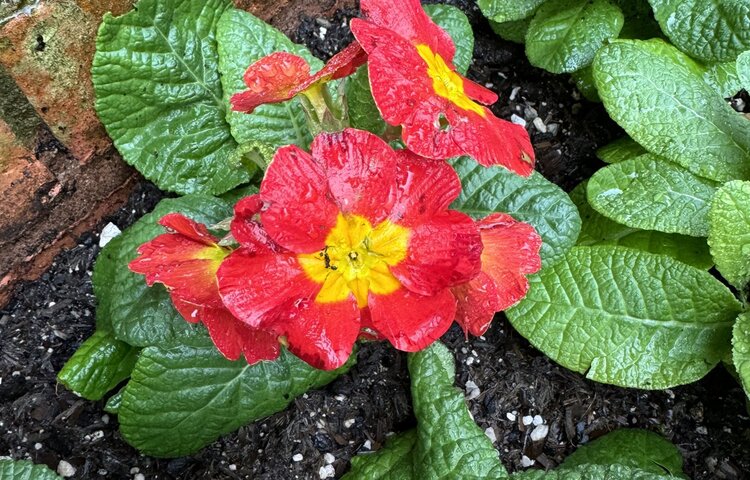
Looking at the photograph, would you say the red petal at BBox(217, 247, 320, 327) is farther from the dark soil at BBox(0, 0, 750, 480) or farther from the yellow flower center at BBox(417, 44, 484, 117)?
the dark soil at BBox(0, 0, 750, 480)

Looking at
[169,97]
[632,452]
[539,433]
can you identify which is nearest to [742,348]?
[632,452]

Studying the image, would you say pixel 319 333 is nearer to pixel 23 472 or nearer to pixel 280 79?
pixel 280 79

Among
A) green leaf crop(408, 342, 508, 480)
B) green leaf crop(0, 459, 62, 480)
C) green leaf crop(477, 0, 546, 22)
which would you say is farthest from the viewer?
green leaf crop(477, 0, 546, 22)

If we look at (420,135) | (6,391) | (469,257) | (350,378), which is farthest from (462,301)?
(6,391)

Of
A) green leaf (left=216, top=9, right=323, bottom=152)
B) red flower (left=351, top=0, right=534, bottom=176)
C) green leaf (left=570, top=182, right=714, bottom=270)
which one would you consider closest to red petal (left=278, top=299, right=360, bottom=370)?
red flower (left=351, top=0, right=534, bottom=176)

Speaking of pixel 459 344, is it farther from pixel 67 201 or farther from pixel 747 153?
pixel 67 201

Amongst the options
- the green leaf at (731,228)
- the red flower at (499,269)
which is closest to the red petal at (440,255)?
the red flower at (499,269)

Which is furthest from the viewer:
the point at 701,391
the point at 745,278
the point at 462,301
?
the point at 701,391
